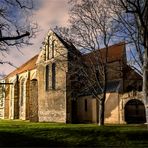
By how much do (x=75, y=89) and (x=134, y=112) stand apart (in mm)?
7682

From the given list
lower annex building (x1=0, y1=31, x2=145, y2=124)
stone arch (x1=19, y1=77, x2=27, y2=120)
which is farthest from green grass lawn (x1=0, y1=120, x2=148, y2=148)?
stone arch (x1=19, y1=77, x2=27, y2=120)

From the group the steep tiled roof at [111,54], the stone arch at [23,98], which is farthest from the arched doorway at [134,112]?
the stone arch at [23,98]

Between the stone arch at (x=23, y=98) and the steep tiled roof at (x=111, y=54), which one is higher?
the steep tiled roof at (x=111, y=54)

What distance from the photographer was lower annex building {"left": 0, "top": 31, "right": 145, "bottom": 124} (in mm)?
42138

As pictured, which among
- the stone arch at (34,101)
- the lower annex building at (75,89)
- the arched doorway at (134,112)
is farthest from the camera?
the stone arch at (34,101)

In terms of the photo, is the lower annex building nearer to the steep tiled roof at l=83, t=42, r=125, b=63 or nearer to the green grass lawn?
the steep tiled roof at l=83, t=42, r=125, b=63

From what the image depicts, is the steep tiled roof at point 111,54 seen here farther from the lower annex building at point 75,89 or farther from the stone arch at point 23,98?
the stone arch at point 23,98

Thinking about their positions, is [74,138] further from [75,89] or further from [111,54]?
[111,54]

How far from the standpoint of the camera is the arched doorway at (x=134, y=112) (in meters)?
44.8

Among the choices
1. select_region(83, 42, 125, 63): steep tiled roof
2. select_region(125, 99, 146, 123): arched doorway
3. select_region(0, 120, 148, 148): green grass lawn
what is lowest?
select_region(0, 120, 148, 148): green grass lawn

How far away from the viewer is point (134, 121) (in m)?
44.5

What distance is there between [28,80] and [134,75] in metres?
25.1

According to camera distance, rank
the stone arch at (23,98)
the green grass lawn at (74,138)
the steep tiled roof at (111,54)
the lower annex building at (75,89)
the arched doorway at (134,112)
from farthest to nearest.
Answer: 1. the stone arch at (23,98)
2. the arched doorway at (134,112)
3. the lower annex building at (75,89)
4. the steep tiled roof at (111,54)
5. the green grass lawn at (74,138)

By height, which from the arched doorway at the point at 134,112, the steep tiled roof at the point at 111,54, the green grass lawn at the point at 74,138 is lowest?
the green grass lawn at the point at 74,138
